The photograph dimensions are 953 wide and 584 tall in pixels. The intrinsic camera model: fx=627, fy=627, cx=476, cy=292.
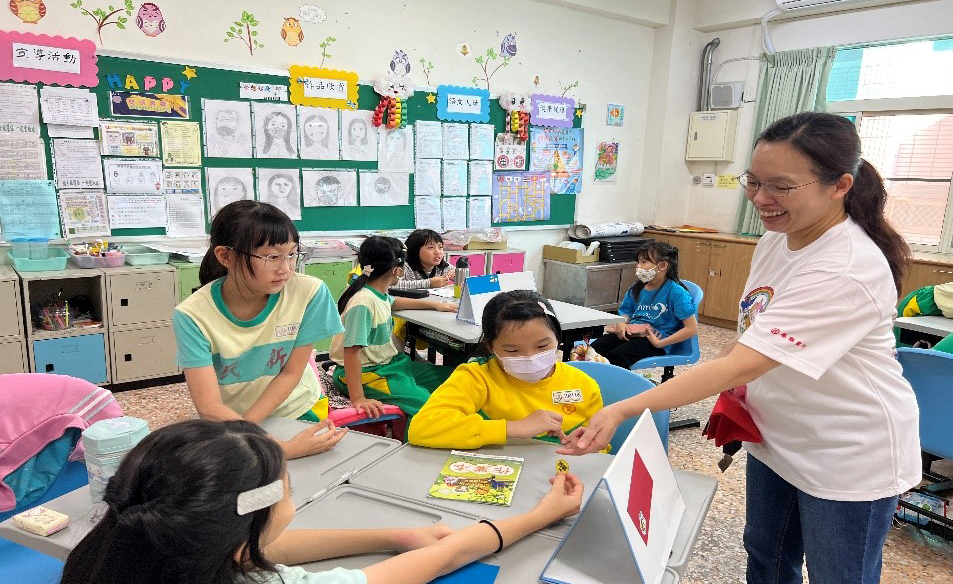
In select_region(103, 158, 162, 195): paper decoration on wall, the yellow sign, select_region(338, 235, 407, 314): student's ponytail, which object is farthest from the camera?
the yellow sign

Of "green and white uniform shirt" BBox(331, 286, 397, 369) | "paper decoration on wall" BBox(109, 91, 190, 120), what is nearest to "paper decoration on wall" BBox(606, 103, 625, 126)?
"paper decoration on wall" BBox(109, 91, 190, 120)

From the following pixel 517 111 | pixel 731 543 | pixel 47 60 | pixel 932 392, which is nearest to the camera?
pixel 932 392

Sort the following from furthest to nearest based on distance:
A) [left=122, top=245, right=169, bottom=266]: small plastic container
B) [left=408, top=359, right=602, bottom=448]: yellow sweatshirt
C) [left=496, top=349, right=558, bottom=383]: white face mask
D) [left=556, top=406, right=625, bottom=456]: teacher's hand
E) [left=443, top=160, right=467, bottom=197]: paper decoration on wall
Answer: [left=443, top=160, right=467, bottom=197]: paper decoration on wall → [left=122, top=245, right=169, bottom=266]: small plastic container → [left=496, top=349, right=558, bottom=383]: white face mask → [left=408, top=359, right=602, bottom=448]: yellow sweatshirt → [left=556, top=406, right=625, bottom=456]: teacher's hand

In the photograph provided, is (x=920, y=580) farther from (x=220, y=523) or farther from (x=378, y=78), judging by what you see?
(x=378, y=78)

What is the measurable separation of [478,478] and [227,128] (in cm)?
376

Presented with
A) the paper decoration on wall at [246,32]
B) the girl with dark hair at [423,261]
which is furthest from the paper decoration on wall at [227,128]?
the girl with dark hair at [423,261]

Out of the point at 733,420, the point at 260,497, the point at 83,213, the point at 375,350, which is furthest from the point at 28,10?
the point at 733,420

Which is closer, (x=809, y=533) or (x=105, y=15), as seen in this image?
(x=809, y=533)

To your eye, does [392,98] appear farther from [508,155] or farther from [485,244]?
[485,244]

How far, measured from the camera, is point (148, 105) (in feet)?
13.2

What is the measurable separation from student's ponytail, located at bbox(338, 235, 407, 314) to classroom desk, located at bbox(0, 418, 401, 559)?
103 centimetres

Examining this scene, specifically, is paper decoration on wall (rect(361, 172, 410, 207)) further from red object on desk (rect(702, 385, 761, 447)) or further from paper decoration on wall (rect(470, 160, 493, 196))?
red object on desk (rect(702, 385, 761, 447))

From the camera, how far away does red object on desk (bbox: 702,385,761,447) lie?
54.8 inches

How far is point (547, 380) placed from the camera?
1.75 meters
